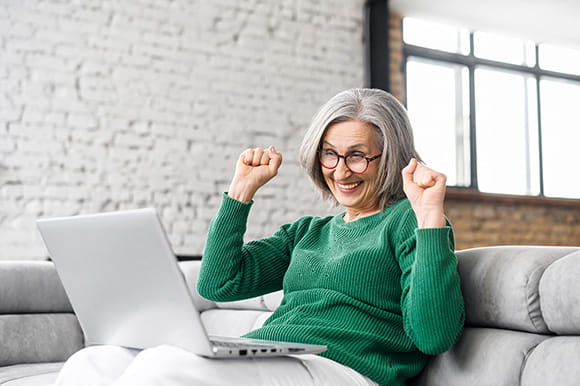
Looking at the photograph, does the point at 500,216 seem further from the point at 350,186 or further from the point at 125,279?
the point at 125,279

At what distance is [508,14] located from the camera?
249 inches

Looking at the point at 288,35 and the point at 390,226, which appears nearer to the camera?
the point at 390,226

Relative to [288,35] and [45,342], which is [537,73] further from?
[45,342]

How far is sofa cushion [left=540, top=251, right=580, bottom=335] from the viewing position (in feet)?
4.07

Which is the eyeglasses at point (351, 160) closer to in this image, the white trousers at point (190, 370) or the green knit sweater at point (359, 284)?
the green knit sweater at point (359, 284)

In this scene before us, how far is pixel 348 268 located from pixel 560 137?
617 centimetres

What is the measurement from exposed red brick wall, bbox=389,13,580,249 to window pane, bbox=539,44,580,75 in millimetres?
1374

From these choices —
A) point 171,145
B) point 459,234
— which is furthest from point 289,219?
point 459,234

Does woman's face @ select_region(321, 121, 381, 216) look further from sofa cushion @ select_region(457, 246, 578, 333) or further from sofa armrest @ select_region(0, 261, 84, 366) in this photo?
sofa armrest @ select_region(0, 261, 84, 366)

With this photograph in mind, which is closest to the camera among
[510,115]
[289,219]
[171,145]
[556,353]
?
[556,353]

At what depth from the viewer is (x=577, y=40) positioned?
23.1 feet

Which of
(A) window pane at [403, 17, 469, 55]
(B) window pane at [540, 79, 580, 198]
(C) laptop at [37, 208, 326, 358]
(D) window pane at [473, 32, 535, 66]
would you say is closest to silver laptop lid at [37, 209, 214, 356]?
(C) laptop at [37, 208, 326, 358]

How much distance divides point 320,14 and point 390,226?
13.6 ft

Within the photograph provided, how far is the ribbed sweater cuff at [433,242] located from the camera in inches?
53.3
